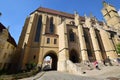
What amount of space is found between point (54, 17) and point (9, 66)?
2084cm

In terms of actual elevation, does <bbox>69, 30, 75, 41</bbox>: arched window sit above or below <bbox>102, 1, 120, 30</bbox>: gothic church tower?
below

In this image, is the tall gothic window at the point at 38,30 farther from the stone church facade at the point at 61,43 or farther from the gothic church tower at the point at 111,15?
the gothic church tower at the point at 111,15

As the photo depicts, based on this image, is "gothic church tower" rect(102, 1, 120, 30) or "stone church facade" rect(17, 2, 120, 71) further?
"gothic church tower" rect(102, 1, 120, 30)

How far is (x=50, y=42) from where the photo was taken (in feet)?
89.6

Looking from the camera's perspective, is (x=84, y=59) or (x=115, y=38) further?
(x=115, y=38)

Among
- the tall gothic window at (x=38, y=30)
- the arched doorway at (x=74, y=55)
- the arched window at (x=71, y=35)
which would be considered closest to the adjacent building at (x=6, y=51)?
the tall gothic window at (x=38, y=30)

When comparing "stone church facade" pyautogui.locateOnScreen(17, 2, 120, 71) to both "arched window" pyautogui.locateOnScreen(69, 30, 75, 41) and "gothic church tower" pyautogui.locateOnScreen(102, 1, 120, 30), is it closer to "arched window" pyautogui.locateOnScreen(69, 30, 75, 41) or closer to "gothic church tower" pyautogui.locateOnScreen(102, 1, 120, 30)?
"arched window" pyautogui.locateOnScreen(69, 30, 75, 41)

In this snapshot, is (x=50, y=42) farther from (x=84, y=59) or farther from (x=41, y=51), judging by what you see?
(x=84, y=59)

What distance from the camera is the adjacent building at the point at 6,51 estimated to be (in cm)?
1949

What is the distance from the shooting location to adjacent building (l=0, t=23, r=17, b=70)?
1949 cm

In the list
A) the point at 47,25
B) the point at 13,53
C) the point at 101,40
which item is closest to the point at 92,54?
the point at 101,40

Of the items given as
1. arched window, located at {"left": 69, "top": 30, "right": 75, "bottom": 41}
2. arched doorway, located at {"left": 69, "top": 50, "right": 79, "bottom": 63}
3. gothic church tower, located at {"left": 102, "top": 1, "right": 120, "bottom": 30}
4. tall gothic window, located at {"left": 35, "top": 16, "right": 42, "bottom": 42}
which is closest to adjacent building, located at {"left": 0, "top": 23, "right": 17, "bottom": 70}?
tall gothic window, located at {"left": 35, "top": 16, "right": 42, "bottom": 42}

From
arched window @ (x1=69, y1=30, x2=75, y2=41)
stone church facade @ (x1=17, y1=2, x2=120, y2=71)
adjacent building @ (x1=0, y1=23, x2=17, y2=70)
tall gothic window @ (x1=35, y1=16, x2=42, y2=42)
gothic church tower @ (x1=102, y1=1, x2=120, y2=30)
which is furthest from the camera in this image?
gothic church tower @ (x1=102, y1=1, x2=120, y2=30)

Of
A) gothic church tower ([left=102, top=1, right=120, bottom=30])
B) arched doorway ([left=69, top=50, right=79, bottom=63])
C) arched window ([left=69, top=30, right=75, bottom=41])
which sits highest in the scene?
gothic church tower ([left=102, top=1, right=120, bottom=30])
